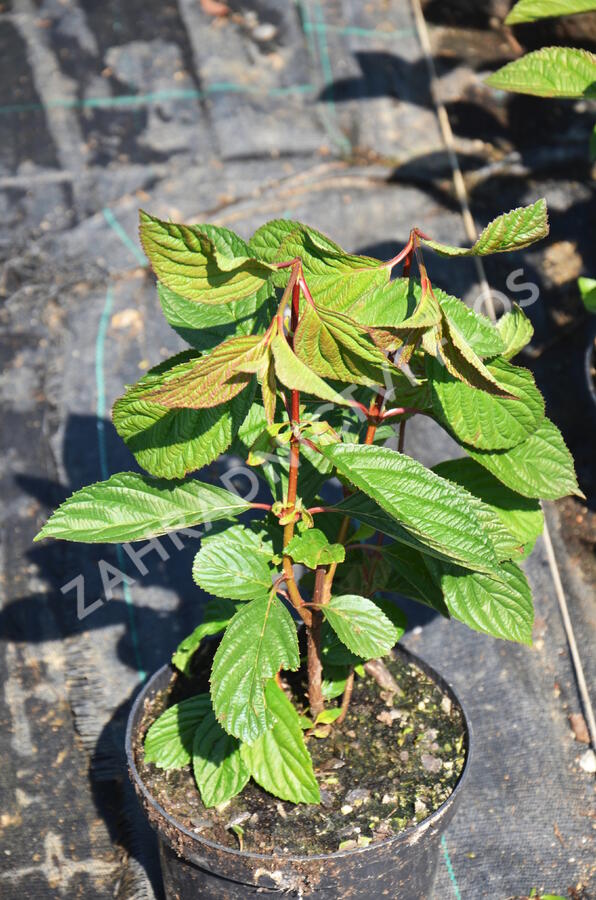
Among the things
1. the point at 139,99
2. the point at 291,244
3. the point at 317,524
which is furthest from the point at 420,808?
the point at 139,99

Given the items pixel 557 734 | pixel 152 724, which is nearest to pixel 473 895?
pixel 557 734

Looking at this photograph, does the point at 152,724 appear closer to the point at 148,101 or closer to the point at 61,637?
the point at 61,637

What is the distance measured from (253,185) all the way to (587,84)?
1.08 m

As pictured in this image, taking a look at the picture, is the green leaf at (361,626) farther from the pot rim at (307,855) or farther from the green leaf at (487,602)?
the pot rim at (307,855)

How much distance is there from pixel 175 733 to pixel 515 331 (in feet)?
2.45

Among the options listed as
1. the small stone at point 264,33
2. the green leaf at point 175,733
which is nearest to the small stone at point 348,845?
the green leaf at point 175,733

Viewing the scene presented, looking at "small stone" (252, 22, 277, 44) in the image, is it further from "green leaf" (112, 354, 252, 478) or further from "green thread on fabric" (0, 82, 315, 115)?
"green leaf" (112, 354, 252, 478)

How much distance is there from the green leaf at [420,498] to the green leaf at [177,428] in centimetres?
13

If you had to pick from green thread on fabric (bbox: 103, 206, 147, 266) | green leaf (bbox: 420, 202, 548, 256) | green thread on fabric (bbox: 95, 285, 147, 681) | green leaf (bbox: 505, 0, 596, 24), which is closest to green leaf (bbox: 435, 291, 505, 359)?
green leaf (bbox: 420, 202, 548, 256)

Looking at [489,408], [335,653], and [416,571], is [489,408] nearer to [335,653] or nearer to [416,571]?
[416,571]

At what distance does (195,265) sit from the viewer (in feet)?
2.97

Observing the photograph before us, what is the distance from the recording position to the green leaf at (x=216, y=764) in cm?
121

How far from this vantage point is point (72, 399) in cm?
216

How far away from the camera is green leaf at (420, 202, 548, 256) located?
91 centimetres
